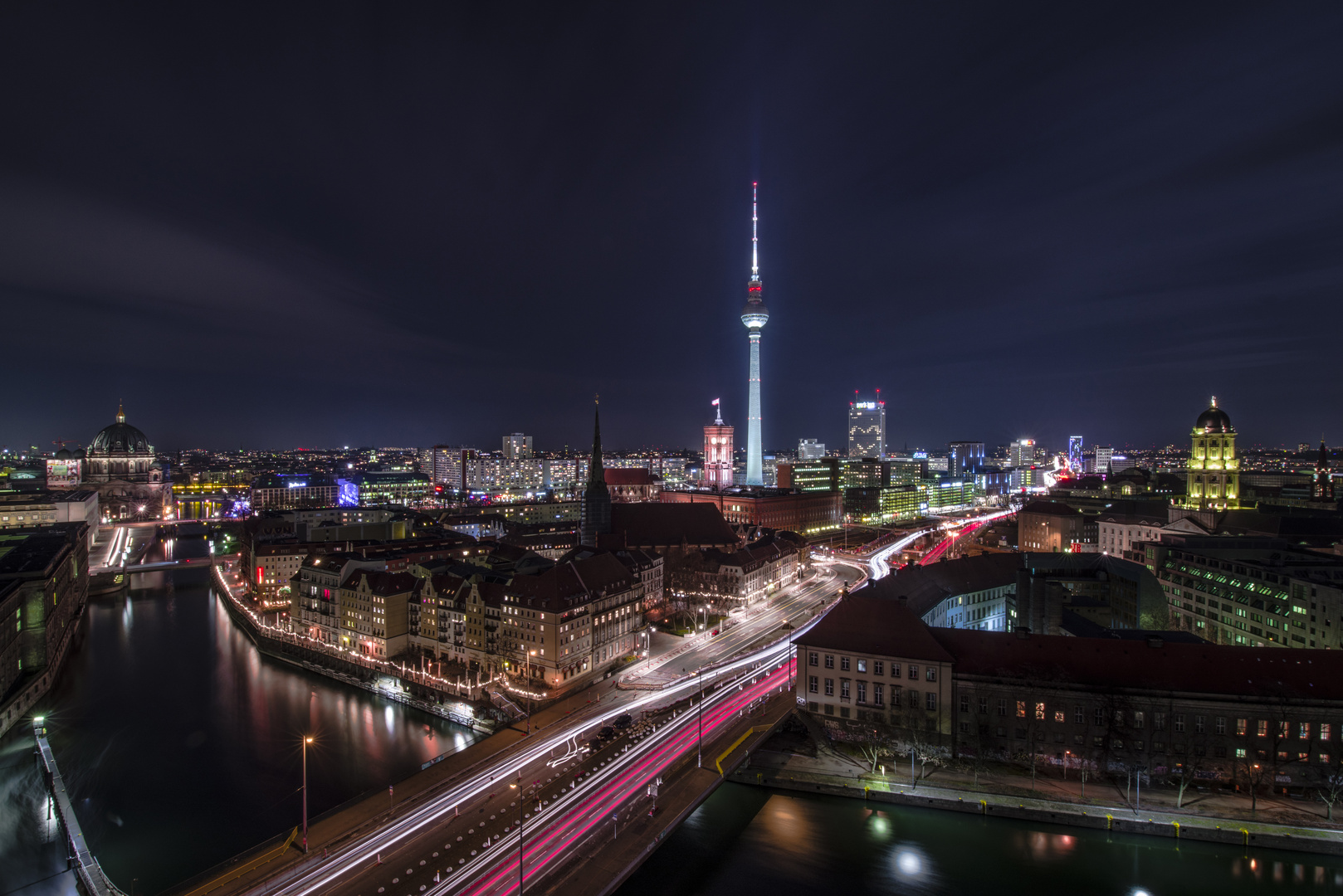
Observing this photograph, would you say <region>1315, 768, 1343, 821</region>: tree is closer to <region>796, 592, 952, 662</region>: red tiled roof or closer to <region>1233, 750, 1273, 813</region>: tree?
<region>1233, 750, 1273, 813</region>: tree

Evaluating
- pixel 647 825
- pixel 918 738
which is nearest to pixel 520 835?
pixel 647 825

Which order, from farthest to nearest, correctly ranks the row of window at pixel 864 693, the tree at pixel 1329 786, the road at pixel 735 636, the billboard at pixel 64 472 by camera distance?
the billboard at pixel 64 472
the road at pixel 735 636
the row of window at pixel 864 693
the tree at pixel 1329 786

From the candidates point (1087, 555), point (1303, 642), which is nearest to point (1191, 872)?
point (1303, 642)

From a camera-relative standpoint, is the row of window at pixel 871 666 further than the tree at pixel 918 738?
Yes

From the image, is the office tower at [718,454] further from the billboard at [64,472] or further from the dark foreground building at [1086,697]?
the billboard at [64,472]

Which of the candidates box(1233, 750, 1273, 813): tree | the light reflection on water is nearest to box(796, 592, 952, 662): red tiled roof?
the light reflection on water

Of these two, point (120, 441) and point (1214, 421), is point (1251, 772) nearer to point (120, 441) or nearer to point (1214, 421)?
point (1214, 421)

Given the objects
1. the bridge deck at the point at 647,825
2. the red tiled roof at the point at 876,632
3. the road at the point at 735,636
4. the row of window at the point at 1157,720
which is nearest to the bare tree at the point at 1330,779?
the row of window at the point at 1157,720
